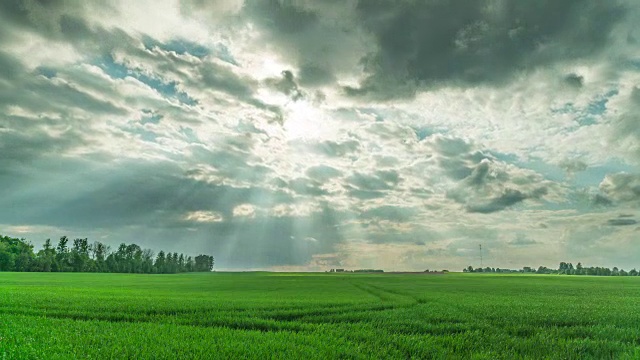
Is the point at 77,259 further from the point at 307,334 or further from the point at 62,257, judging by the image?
the point at 307,334

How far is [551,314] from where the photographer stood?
80.0 feet

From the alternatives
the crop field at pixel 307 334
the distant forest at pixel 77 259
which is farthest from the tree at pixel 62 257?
the crop field at pixel 307 334

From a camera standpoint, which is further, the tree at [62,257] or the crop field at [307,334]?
the tree at [62,257]

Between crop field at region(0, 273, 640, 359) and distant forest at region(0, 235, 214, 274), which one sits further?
distant forest at region(0, 235, 214, 274)

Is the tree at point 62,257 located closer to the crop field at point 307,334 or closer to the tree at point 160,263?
the tree at point 160,263

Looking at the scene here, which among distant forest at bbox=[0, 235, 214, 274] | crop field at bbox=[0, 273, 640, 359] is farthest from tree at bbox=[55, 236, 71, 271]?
crop field at bbox=[0, 273, 640, 359]

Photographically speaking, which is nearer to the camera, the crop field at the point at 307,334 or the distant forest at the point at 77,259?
the crop field at the point at 307,334

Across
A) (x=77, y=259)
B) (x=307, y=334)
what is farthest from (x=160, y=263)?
(x=307, y=334)

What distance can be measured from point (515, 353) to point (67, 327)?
18.0 meters

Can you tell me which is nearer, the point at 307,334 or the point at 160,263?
the point at 307,334

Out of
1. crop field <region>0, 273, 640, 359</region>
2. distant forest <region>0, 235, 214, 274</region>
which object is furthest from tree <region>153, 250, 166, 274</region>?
crop field <region>0, 273, 640, 359</region>

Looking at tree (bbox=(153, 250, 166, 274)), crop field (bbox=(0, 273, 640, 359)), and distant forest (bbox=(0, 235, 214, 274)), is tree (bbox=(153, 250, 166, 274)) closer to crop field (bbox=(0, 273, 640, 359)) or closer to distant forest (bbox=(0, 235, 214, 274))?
distant forest (bbox=(0, 235, 214, 274))

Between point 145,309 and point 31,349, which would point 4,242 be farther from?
point 31,349

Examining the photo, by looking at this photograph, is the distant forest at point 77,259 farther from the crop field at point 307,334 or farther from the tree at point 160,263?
the crop field at point 307,334
